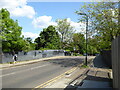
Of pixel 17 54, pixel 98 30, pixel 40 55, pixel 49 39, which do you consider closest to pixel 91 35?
pixel 98 30

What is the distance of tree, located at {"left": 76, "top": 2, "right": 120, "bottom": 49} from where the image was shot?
20.3 meters

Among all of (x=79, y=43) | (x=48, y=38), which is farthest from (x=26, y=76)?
(x=79, y=43)

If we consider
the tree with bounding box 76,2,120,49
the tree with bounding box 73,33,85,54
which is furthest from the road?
the tree with bounding box 73,33,85,54

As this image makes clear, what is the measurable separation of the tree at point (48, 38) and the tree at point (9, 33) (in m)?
36.0

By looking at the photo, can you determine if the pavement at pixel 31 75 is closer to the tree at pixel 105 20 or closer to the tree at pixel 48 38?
the tree at pixel 105 20

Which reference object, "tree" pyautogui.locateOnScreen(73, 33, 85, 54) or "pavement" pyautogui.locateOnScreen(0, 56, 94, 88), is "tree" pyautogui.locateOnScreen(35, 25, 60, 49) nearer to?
"tree" pyautogui.locateOnScreen(73, 33, 85, 54)

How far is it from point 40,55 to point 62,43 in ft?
106

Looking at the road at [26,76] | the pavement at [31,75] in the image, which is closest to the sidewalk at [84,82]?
the pavement at [31,75]

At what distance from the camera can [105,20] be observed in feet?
69.3

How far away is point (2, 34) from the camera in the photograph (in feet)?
87.6

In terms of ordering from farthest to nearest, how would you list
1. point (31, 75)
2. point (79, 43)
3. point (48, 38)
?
point (79, 43)
point (48, 38)
point (31, 75)

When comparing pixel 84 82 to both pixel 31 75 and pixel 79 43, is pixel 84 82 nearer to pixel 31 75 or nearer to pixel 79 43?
pixel 31 75

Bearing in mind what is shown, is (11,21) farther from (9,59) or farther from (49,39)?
(49,39)

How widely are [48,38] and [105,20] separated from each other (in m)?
50.2
